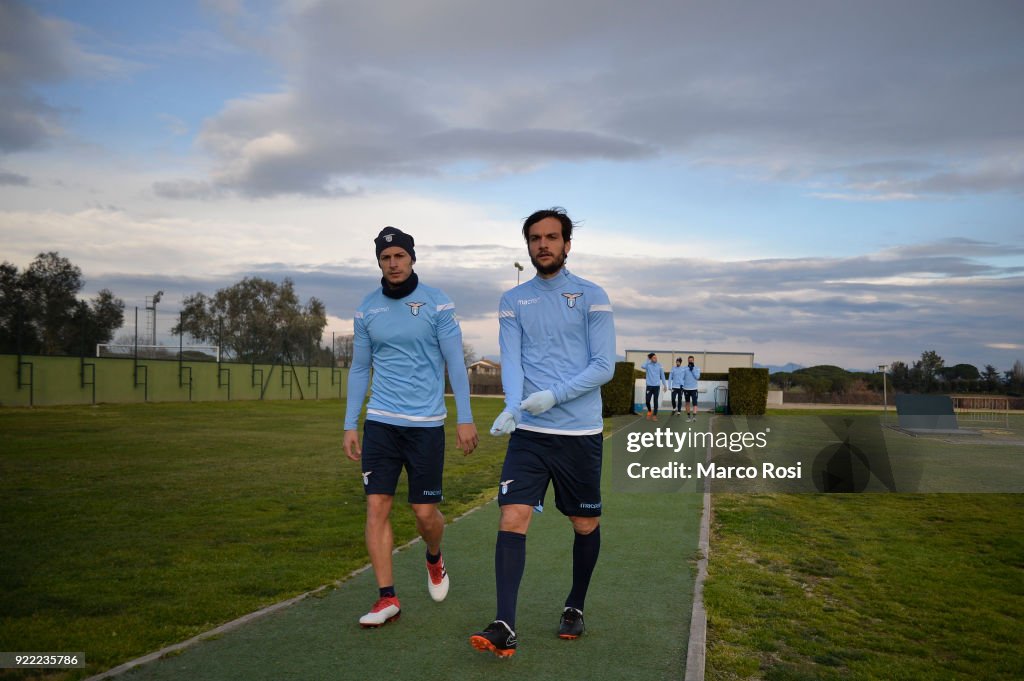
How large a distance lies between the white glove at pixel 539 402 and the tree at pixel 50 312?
34706mm

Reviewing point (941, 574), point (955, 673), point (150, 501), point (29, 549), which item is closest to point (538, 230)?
point (955, 673)

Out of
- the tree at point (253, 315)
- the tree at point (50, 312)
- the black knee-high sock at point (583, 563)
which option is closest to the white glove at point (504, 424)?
the black knee-high sock at point (583, 563)

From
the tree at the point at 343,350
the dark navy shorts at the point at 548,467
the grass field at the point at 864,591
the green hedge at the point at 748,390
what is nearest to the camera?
the dark navy shorts at the point at 548,467

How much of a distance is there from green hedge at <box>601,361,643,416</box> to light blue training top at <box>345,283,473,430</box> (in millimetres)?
25837

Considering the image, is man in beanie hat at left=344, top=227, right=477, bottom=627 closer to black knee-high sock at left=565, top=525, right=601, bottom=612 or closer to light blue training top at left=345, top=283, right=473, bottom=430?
light blue training top at left=345, top=283, right=473, bottom=430

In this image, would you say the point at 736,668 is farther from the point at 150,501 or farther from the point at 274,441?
the point at 274,441

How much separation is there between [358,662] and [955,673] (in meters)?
3.21

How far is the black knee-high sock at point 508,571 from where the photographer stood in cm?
413

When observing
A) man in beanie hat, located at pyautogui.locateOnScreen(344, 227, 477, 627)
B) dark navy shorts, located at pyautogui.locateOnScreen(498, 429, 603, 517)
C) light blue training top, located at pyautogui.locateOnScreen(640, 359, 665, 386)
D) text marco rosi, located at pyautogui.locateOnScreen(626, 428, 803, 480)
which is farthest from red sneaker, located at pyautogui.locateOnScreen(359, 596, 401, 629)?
light blue training top, located at pyautogui.locateOnScreen(640, 359, 665, 386)

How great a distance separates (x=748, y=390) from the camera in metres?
31.5

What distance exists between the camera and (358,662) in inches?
159

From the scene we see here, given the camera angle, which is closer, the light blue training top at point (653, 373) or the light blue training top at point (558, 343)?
the light blue training top at point (558, 343)

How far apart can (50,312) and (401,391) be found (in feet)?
138

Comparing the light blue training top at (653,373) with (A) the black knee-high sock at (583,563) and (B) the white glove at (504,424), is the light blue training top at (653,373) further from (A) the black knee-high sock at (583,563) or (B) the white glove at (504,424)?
(B) the white glove at (504,424)
